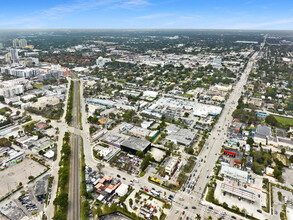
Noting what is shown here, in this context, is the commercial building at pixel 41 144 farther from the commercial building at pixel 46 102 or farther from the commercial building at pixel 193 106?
the commercial building at pixel 193 106

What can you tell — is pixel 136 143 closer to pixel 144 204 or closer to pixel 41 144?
pixel 144 204

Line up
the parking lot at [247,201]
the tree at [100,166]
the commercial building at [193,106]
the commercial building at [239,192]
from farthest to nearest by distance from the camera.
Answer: the commercial building at [193,106]
the tree at [100,166]
the commercial building at [239,192]
the parking lot at [247,201]

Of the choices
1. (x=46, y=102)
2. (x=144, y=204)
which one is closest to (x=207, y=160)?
(x=144, y=204)

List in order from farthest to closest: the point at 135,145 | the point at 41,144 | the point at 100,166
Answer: the point at 41,144
the point at 135,145
the point at 100,166

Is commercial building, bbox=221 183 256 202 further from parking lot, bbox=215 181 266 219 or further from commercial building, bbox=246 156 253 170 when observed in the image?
commercial building, bbox=246 156 253 170

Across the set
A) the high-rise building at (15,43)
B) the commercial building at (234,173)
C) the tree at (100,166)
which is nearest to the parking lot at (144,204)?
the tree at (100,166)

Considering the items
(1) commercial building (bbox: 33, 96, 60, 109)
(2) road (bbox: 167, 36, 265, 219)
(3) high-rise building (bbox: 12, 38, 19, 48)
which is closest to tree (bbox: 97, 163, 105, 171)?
(2) road (bbox: 167, 36, 265, 219)

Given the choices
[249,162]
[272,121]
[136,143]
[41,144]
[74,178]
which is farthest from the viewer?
[272,121]

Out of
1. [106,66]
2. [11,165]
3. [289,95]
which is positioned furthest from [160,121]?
[106,66]
